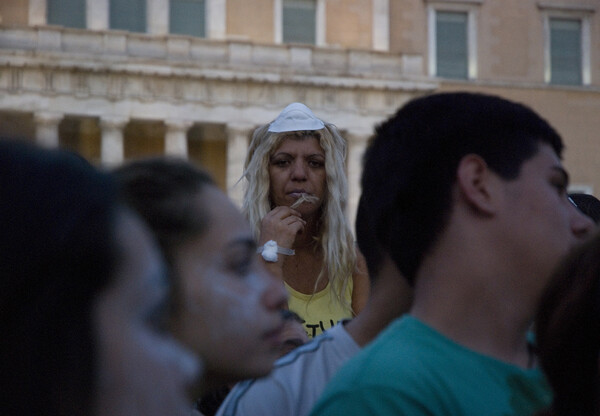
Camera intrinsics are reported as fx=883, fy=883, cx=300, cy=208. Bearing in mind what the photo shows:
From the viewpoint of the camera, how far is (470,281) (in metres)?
1.67

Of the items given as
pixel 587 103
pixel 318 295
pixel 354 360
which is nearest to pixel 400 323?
pixel 354 360

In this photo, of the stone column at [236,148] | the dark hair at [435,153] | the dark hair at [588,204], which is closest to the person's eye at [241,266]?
the dark hair at [435,153]

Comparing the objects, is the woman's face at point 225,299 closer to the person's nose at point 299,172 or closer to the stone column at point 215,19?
the person's nose at point 299,172

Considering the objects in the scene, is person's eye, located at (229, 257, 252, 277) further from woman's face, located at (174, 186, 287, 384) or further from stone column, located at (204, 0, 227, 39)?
stone column, located at (204, 0, 227, 39)

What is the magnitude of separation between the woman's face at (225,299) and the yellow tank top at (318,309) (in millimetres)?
1446

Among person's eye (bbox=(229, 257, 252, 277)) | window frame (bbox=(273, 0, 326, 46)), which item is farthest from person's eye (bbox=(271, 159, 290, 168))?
window frame (bbox=(273, 0, 326, 46))

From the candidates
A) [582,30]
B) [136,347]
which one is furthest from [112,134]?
[136,347]

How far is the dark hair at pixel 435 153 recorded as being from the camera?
1732 millimetres

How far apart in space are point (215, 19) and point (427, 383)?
78.1ft

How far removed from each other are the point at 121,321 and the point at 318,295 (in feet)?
6.98

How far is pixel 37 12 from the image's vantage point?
23297mm

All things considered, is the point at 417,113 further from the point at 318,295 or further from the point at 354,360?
the point at 318,295

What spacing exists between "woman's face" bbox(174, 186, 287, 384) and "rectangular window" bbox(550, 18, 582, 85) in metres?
26.7

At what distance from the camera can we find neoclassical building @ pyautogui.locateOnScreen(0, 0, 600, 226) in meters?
21.8
